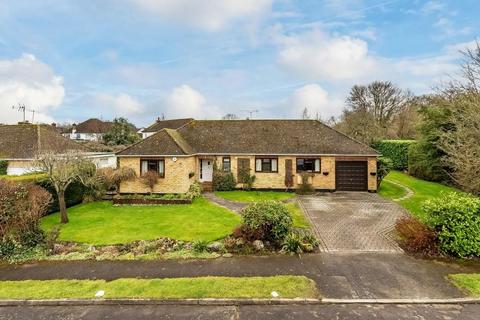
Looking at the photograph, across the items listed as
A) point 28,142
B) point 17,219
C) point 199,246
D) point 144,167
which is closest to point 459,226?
point 199,246

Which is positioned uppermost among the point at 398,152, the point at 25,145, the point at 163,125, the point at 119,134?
the point at 163,125

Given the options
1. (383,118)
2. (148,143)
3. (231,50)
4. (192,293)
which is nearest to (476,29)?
(231,50)

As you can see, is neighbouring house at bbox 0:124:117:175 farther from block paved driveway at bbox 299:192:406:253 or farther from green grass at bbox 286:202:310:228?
block paved driveway at bbox 299:192:406:253

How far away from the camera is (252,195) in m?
20.9

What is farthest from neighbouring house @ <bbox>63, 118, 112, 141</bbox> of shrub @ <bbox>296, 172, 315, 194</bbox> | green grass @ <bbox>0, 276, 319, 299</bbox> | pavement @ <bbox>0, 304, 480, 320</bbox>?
pavement @ <bbox>0, 304, 480, 320</bbox>

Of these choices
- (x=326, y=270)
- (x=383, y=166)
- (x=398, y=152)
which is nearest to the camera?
(x=326, y=270)

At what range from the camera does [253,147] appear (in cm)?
2292

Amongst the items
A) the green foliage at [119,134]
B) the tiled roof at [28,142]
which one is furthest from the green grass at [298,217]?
the green foliage at [119,134]

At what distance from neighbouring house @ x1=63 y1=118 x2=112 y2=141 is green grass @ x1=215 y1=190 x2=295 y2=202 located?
52595 mm

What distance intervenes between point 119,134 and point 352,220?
130 feet

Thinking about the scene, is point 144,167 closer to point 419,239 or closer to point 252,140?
point 252,140

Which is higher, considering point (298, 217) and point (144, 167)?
point (144, 167)

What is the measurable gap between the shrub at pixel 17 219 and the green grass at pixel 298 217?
1069 centimetres

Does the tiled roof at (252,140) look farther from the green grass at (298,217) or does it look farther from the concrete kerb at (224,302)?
the concrete kerb at (224,302)
